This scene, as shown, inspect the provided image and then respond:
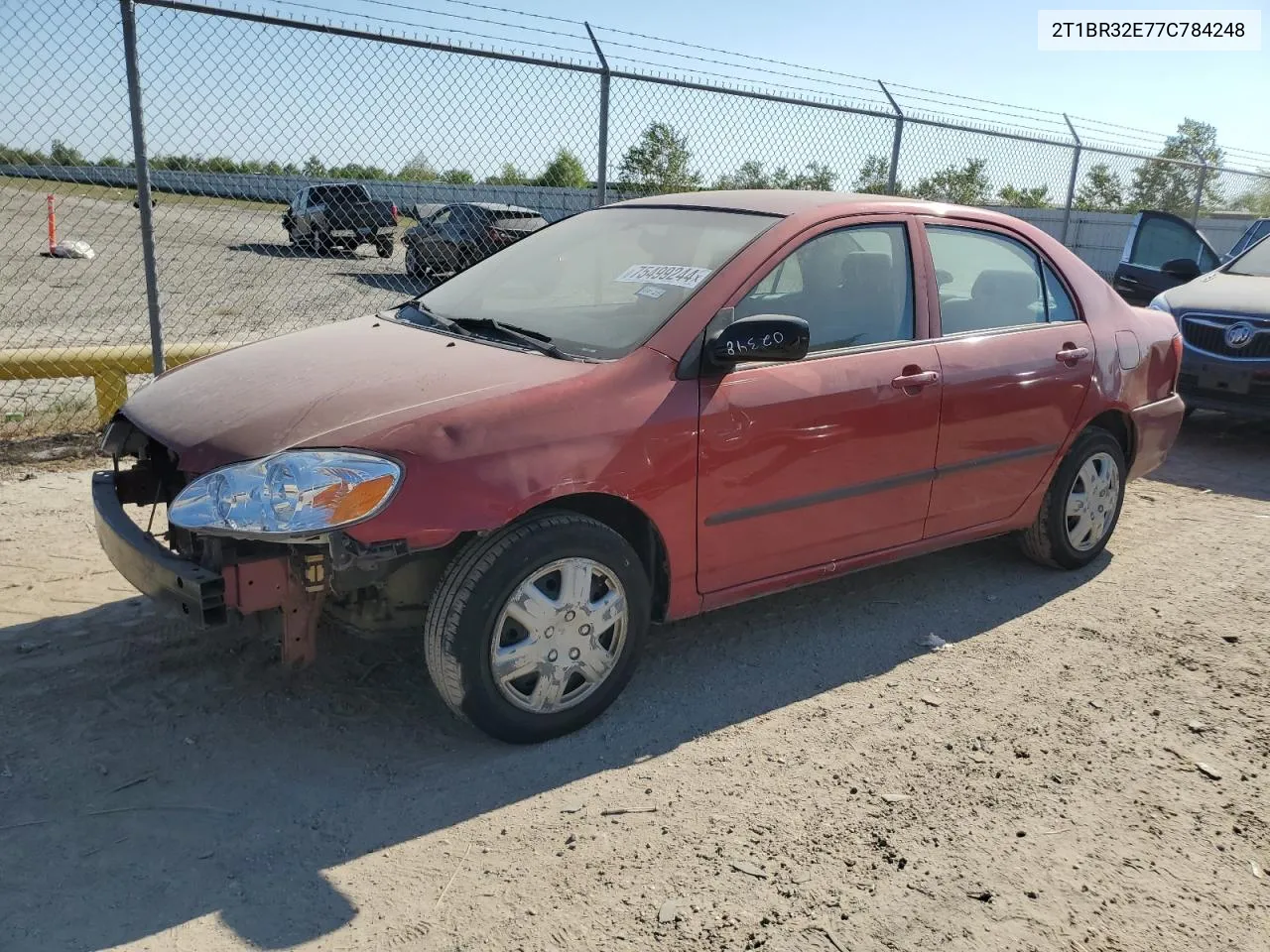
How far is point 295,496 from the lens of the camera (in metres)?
2.80

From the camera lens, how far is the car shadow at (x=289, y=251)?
13.3m

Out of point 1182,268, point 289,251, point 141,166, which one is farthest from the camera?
point 289,251

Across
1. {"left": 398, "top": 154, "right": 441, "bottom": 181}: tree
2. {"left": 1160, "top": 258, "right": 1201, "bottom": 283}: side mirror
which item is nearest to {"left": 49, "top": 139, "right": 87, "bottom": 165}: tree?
{"left": 398, "top": 154, "right": 441, "bottom": 181}: tree

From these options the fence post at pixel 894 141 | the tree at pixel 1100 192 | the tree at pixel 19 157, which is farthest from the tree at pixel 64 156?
the tree at pixel 1100 192

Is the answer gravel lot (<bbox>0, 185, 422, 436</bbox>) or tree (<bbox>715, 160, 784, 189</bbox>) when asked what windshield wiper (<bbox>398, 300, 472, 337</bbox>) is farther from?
tree (<bbox>715, 160, 784, 189</bbox>)

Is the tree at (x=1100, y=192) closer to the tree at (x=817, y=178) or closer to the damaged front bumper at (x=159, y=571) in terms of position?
the tree at (x=817, y=178)

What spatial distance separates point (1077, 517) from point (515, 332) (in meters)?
2.93

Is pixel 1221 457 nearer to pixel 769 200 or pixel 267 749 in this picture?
pixel 769 200

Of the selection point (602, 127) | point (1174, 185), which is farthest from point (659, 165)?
point (1174, 185)

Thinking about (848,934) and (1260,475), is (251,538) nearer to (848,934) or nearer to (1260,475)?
(848,934)

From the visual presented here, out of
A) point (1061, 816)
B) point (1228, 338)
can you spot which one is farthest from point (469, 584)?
point (1228, 338)

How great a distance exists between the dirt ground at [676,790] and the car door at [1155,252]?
20.7 feet

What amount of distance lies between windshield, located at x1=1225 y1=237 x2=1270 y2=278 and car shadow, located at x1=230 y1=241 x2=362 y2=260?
9872 millimetres

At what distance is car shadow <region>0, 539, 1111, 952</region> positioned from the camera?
253cm
